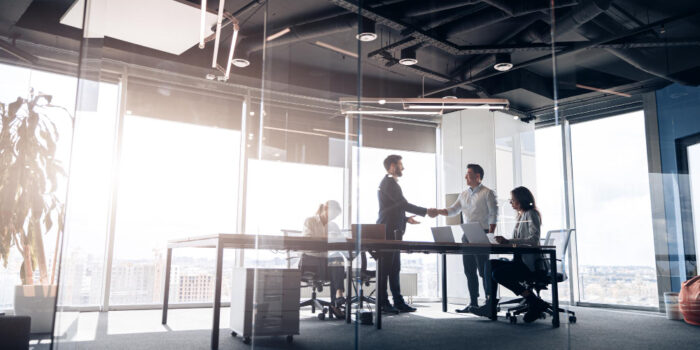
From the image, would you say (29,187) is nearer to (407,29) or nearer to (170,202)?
(170,202)

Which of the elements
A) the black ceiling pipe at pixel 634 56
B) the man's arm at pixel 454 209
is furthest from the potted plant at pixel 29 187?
the black ceiling pipe at pixel 634 56

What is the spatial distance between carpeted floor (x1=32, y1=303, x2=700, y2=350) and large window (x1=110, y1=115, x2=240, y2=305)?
2.24 meters

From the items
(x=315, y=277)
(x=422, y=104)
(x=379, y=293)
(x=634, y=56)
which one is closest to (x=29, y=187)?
(x=315, y=277)

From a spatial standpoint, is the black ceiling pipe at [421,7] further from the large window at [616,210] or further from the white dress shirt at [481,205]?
the white dress shirt at [481,205]

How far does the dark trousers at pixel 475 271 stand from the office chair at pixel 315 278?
3.27 ft

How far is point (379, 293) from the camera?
2.75 m

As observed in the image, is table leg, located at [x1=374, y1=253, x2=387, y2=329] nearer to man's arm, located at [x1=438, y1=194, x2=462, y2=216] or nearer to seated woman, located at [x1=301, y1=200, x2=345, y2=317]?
seated woman, located at [x1=301, y1=200, x2=345, y2=317]

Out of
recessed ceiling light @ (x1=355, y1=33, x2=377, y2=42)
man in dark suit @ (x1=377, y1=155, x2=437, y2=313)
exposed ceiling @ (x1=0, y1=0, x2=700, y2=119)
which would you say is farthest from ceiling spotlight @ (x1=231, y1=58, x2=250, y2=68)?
man in dark suit @ (x1=377, y1=155, x2=437, y2=313)

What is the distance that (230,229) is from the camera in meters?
7.05

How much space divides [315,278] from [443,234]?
0.87 metres

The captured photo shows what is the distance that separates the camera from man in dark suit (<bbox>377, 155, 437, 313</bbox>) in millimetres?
2723

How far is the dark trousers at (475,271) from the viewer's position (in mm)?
3250

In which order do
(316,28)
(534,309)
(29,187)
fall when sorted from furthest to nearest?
(316,28) → (29,187) → (534,309)

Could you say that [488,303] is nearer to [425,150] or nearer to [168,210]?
[425,150]
